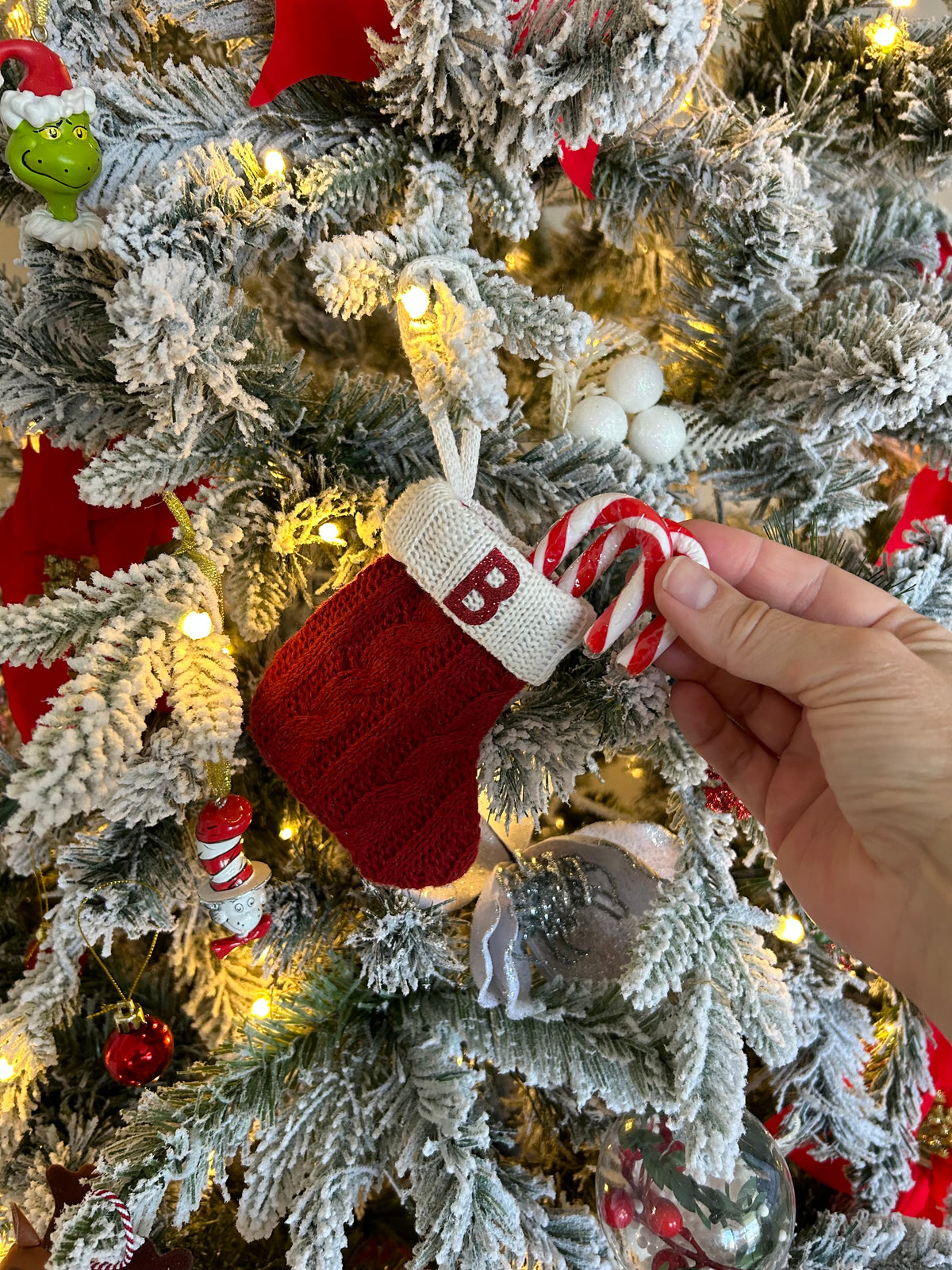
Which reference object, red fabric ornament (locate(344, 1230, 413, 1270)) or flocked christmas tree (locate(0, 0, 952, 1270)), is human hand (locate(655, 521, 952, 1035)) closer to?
flocked christmas tree (locate(0, 0, 952, 1270))

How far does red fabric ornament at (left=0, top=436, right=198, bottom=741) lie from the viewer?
747 mm

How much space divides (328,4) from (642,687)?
0.50 meters

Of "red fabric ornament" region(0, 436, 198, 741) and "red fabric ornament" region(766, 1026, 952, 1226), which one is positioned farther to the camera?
"red fabric ornament" region(766, 1026, 952, 1226)

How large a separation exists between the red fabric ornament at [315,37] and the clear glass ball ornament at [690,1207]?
813 millimetres

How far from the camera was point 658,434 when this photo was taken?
656mm

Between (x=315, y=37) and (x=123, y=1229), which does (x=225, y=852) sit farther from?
(x=315, y=37)

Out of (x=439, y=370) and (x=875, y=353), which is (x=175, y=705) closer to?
(x=439, y=370)

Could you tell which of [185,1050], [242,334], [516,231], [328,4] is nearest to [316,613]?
[242,334]

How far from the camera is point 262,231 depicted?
21.1 inches

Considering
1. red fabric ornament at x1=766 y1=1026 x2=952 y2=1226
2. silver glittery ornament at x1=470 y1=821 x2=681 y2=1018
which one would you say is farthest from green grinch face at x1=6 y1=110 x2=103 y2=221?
red fabric ornament at x1=766 y1=1026 x2=952 y2=1226

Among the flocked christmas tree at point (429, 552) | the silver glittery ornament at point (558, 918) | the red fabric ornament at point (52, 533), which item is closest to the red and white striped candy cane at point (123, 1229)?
the flocked christmas tree at point (429, 552)

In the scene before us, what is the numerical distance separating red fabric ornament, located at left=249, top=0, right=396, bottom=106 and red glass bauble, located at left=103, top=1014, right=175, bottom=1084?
70 cm

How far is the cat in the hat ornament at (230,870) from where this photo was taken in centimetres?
57

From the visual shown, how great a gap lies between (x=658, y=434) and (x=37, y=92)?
18.3 inches
